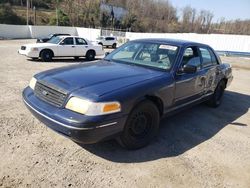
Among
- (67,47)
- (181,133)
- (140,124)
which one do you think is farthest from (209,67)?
(67,47)

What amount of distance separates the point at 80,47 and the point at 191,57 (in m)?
10.4

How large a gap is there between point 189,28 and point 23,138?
3219 inches

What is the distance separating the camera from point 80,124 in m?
2.91

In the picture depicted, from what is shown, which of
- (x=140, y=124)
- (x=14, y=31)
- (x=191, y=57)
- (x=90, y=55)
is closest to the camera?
(x=140, y=124)

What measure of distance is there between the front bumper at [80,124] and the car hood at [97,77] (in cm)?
31

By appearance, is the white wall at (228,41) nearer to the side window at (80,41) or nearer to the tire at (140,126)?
the side window at (80,41)

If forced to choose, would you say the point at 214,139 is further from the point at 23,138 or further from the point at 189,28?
the point at 189,28

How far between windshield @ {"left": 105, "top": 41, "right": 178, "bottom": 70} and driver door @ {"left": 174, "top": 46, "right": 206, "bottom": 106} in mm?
248

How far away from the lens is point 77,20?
175ft

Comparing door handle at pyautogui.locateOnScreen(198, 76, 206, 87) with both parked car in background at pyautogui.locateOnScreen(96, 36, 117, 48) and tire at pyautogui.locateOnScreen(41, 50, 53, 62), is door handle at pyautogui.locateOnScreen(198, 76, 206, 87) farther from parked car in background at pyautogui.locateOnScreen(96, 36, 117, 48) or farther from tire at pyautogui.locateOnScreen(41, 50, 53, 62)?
parked car in background at pyautogui.locateOnScreen(96, 36, 117, 48)

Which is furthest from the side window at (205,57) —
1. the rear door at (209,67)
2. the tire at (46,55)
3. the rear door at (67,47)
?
the rear door at (67,47)

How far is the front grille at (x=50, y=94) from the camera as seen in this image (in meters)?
3.20

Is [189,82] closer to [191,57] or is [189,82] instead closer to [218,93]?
[191,57]

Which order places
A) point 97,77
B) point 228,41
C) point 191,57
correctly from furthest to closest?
point 228,41 < point 191,57 < point 97,77
